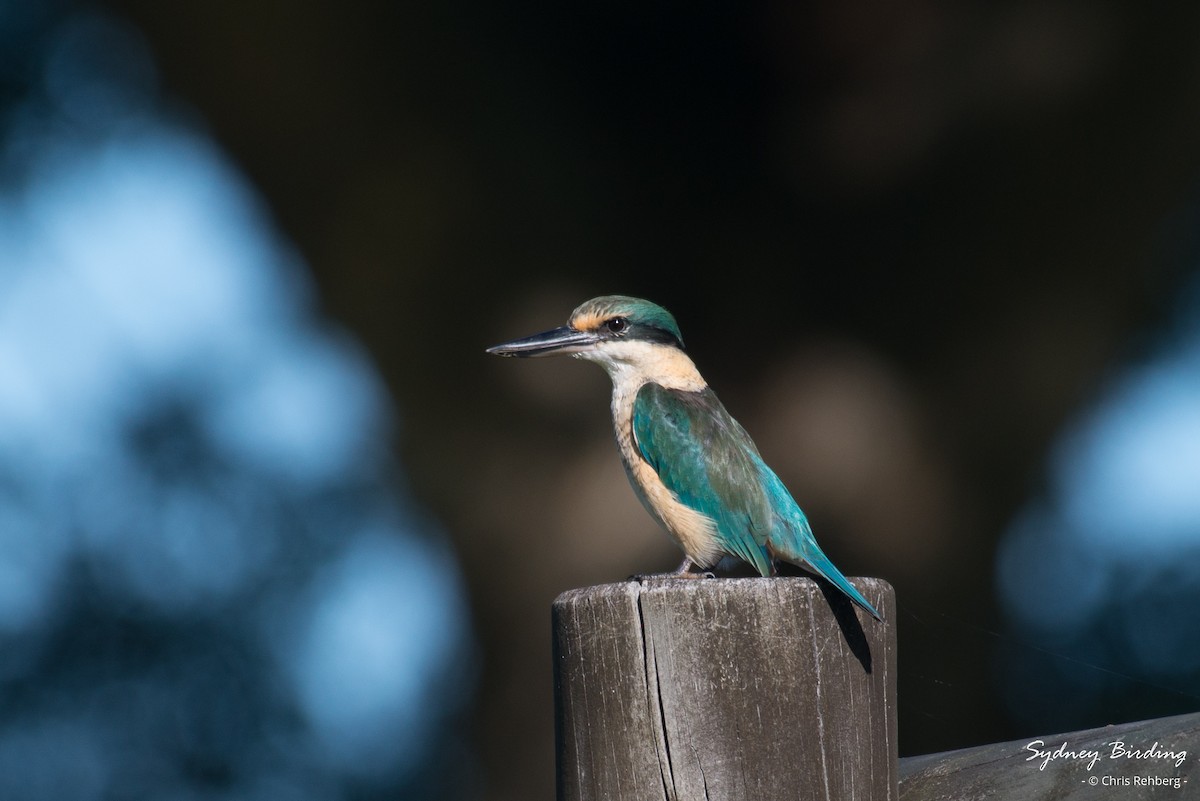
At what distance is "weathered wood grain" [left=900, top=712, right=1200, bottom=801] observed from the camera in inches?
72.4

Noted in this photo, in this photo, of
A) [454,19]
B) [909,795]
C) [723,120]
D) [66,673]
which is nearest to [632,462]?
[909,795]

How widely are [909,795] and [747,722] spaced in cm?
39

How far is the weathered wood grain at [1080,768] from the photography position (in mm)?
1839

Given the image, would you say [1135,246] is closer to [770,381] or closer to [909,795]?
[770,381]

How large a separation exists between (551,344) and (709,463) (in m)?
0.75

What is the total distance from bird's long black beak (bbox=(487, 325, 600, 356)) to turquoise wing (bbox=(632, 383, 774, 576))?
11.2 inches

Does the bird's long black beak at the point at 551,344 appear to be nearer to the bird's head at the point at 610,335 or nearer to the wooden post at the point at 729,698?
the bird's head at the point at 610,335

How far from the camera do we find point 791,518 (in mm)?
A: 3615

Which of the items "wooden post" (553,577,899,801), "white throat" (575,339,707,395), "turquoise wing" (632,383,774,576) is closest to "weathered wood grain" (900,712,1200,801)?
"wooden post" (553,577,899,801)

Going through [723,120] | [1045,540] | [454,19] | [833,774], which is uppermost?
[454,19]

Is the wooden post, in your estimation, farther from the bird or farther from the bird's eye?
the bird's eye

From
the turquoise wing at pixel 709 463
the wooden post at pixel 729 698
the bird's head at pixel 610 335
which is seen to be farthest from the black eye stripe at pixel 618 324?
the wooden post at pixel 729 698

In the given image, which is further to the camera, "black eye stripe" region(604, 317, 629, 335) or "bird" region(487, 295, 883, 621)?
"black eye stripe" region(604, 317, 629, 335)

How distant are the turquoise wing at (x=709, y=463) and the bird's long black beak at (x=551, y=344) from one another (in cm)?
28
